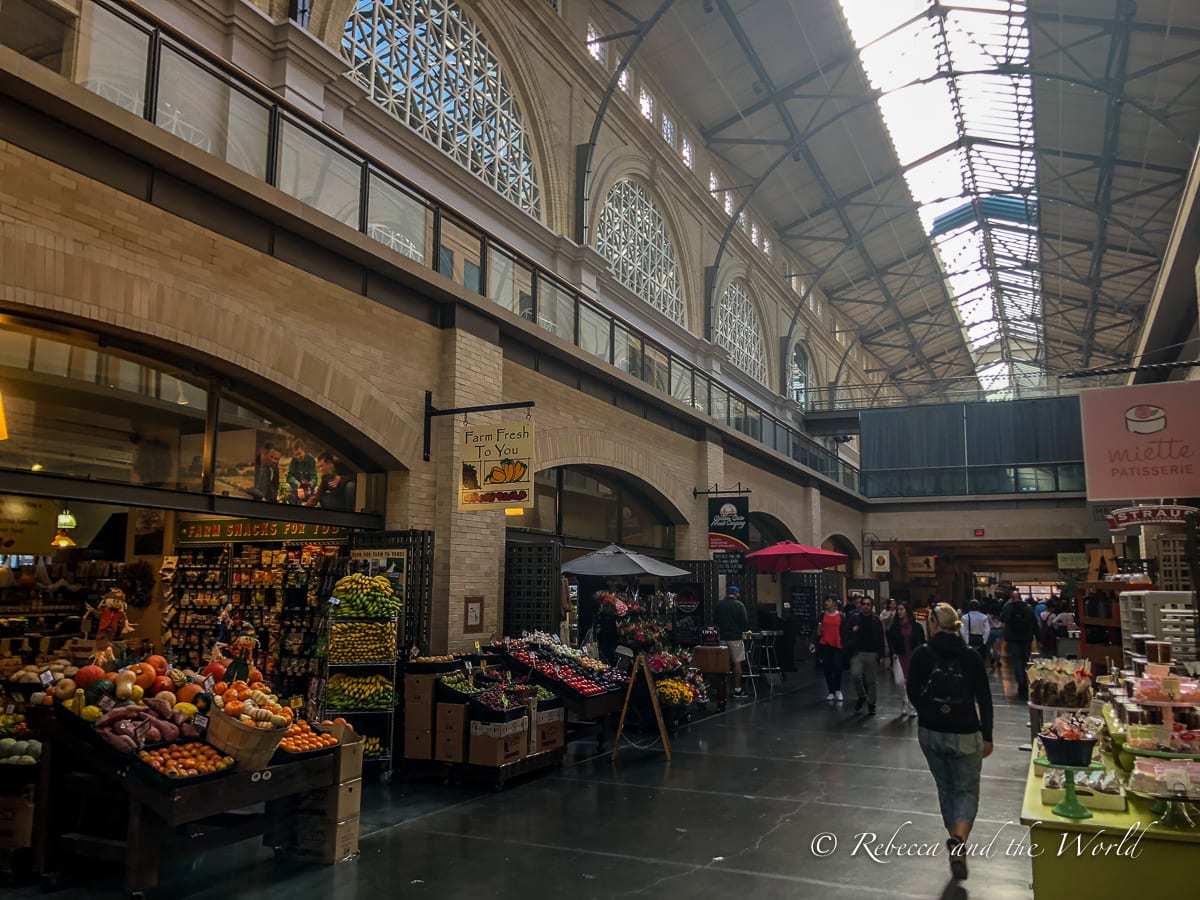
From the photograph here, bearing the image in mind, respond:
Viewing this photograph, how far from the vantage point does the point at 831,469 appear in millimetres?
29891

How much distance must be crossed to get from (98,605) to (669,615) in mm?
8131

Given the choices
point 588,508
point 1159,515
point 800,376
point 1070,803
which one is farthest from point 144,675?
point 800,376

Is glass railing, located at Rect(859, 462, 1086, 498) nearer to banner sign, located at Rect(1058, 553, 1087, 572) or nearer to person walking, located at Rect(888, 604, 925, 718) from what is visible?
banner sign, located at Rect(1058, 553, 1087, 572)

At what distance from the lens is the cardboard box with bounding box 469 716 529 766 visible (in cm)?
833

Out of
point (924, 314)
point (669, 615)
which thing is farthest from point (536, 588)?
point (924, 314)

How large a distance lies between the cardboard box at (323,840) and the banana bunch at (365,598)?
2.68 m

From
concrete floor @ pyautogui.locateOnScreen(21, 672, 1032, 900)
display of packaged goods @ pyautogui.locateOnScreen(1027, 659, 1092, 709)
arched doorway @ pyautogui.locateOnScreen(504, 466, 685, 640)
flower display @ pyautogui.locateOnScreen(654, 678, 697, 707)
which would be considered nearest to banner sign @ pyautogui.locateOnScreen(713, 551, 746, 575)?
arched doorway @ pyautogui.locateOnScreen(504, 466, 685, 640)

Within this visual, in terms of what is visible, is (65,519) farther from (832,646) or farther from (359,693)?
(832,646)

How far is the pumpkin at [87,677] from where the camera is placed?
5.77m

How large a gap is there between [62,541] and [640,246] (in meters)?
14.5

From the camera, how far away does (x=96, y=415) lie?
7.21 metres

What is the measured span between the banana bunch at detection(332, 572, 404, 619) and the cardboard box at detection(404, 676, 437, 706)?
0.68 m

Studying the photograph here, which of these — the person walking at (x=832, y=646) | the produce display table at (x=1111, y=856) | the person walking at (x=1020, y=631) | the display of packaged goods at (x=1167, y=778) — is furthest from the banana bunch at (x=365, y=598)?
the person walking at (x=1020, y=631)

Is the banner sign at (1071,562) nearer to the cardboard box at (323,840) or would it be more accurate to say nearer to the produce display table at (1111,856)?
the produce display table at (1111,856)
